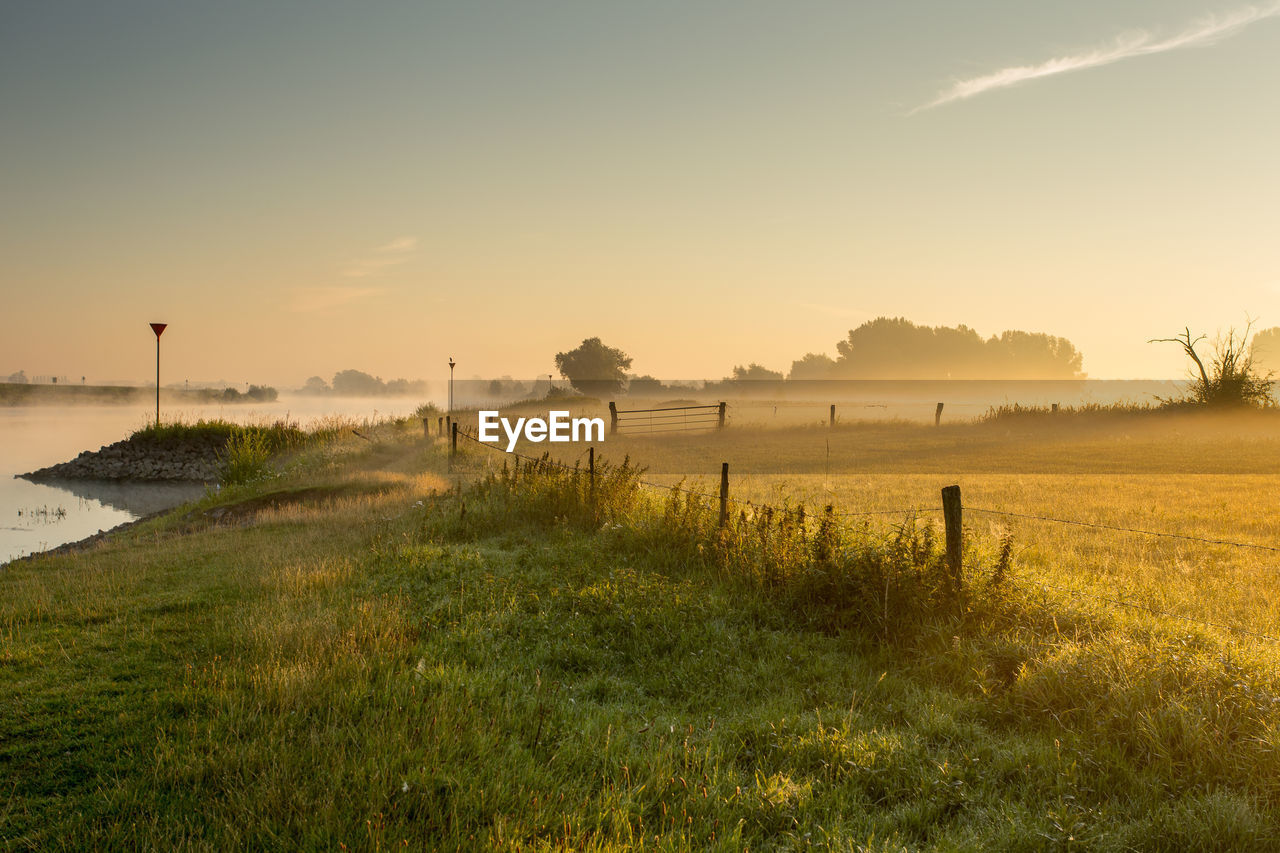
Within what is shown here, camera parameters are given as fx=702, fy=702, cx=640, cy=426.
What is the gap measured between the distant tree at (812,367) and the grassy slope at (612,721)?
111m

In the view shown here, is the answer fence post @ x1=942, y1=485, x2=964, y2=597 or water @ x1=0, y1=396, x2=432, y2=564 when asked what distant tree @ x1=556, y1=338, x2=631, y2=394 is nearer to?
water @ x1=0, y1=396, x2=432, y2=564

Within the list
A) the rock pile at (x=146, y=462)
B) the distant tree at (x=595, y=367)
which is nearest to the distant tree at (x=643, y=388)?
the distant tree at (x=595, y=367)

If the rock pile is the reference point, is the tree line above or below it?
above

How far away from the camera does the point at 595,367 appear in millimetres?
Answer: 83812

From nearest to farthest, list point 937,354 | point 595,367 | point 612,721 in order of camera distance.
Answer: point 612,721 < point 595,367 < point 937,354

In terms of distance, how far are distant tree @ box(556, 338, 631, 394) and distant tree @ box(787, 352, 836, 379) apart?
4408 centimetres

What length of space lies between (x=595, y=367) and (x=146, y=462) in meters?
55.1

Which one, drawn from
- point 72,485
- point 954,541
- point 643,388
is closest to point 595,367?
point 643,388

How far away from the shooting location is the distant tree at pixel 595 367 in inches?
3295

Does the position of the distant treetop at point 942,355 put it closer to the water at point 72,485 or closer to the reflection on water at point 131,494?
the water at point 72,485

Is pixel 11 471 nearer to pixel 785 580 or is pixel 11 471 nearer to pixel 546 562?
pixel 546 562

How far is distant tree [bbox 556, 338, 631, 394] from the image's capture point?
8369 centimetres

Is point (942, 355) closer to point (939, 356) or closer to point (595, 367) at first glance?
point (939, 356)

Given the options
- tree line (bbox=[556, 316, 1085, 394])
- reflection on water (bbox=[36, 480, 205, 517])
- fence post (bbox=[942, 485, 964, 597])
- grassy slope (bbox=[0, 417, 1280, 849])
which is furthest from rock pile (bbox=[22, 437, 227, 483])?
tree line (bbox=[556, 316, 1085, 394])
